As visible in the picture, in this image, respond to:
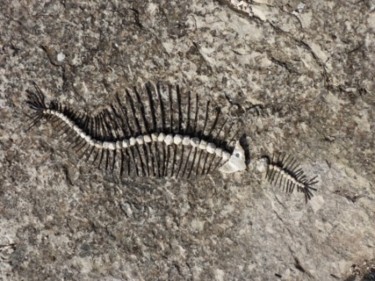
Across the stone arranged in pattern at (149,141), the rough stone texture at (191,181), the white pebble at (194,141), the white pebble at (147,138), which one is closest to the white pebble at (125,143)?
the stone arranged in pattern at (149,141)

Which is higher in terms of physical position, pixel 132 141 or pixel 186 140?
pixel 186 140

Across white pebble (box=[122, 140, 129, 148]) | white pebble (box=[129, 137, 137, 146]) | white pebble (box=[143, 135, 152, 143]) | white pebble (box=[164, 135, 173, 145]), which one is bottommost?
white pebble (box=[122, 140, 129, 148])

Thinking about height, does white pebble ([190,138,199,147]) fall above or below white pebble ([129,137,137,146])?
above

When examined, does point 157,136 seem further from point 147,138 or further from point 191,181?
point 191,181

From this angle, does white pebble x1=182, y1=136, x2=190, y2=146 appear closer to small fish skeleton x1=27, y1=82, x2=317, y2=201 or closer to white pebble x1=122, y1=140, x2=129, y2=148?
small fish skeleton x1=27, y1=82, x2=317, y2=201

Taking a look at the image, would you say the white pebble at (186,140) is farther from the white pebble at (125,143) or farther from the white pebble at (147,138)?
the white pebble at (125,143)

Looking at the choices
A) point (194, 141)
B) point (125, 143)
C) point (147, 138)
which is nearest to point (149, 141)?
point (147, 138)

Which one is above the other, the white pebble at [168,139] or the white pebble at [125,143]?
the white pebble at [168,139]

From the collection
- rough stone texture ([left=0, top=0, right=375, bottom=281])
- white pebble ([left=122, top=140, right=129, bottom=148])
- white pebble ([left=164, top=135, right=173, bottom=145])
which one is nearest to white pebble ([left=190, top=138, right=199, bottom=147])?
white pebble ([left=164, top=135, right=173, bottom=145])

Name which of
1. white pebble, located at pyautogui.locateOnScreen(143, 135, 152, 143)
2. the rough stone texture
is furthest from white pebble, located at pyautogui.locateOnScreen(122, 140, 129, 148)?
the rough stone texture
